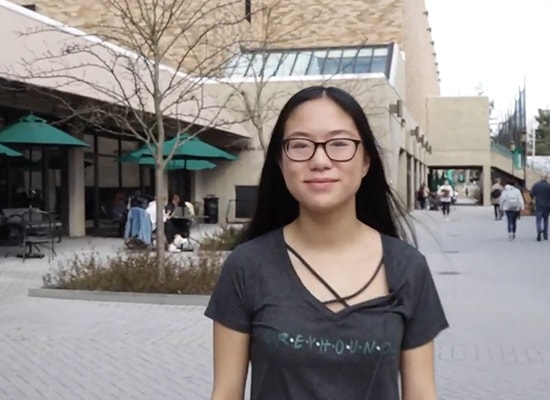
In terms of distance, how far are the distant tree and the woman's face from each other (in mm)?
111211

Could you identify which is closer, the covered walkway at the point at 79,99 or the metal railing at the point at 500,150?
the covered walkway at the point at 79,99

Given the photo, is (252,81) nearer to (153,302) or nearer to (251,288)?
(153,302)

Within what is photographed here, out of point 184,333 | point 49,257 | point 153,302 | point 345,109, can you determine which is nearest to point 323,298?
point 345,109

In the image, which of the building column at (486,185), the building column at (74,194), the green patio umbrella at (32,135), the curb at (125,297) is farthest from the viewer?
the building column at (486,185)

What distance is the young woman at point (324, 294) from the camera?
1.97m

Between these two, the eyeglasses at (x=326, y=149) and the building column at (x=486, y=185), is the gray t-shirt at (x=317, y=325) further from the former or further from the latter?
the building column at (x=486, y=185)

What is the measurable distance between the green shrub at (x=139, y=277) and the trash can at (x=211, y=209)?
61.1 feet

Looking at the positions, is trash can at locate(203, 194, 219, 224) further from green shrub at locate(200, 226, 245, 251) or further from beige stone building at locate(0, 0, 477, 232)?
green shrub at locate(200, 226, 245, 251)

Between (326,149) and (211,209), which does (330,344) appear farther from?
(211,209)

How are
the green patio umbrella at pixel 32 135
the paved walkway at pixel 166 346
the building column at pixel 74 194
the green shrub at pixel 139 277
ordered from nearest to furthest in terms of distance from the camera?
the paved walkway at pixel 166 346 → the green shrub at pixel 139 277 → the green patio umbrella at pixel 32 135 → the building column at pixel 74 194

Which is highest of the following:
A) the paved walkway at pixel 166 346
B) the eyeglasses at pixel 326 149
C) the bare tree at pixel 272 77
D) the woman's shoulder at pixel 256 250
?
the bare tree at pixel 272 77

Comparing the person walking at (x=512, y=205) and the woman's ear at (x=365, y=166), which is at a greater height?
the woman's ear at (x=365, y=166)

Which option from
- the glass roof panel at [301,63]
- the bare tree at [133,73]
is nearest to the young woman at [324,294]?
the bare tree at [133,73]

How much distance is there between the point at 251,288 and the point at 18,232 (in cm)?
1782
